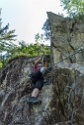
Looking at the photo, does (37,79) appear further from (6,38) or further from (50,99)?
(6,38)

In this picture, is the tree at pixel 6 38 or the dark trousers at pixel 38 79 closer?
the dark trousers at pixel 38 79

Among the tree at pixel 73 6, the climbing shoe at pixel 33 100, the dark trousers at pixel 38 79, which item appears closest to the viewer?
the climbing shoe at pixel 33 100

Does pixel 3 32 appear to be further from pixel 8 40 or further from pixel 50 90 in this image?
pixel 50 90

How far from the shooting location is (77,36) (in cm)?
1606

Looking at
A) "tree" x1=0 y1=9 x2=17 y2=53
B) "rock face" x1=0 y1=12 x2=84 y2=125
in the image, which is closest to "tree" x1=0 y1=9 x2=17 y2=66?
"tree" x1=0 y1=9 x2=17 y2=53

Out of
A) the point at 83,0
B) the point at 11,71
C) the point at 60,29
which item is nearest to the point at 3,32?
the point at 83,0

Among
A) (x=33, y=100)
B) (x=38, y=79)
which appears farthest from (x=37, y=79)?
(x=33, y=100)

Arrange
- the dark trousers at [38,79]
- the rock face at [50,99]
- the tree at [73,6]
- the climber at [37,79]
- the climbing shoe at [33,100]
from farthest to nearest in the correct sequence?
the tree at [73,6]
the dark trousers at [38,79]
the climber at [37,79]
the climbing shoe at [33,100]
the rock face at [50,99]

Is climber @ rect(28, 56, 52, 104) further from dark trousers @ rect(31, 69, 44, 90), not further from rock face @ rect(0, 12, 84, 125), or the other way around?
rock face @ rect(0, 12, 84, 125)

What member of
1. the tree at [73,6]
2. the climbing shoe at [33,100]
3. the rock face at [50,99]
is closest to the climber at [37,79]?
the climbing shoe at [33,100]

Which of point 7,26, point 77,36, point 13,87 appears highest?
point 7,26

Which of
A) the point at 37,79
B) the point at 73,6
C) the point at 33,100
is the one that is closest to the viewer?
the point at 33,100

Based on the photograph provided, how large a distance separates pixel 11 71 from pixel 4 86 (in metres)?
0.80

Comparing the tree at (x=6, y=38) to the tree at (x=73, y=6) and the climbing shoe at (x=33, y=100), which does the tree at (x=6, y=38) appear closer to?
the tree at (x=73, y=6)
